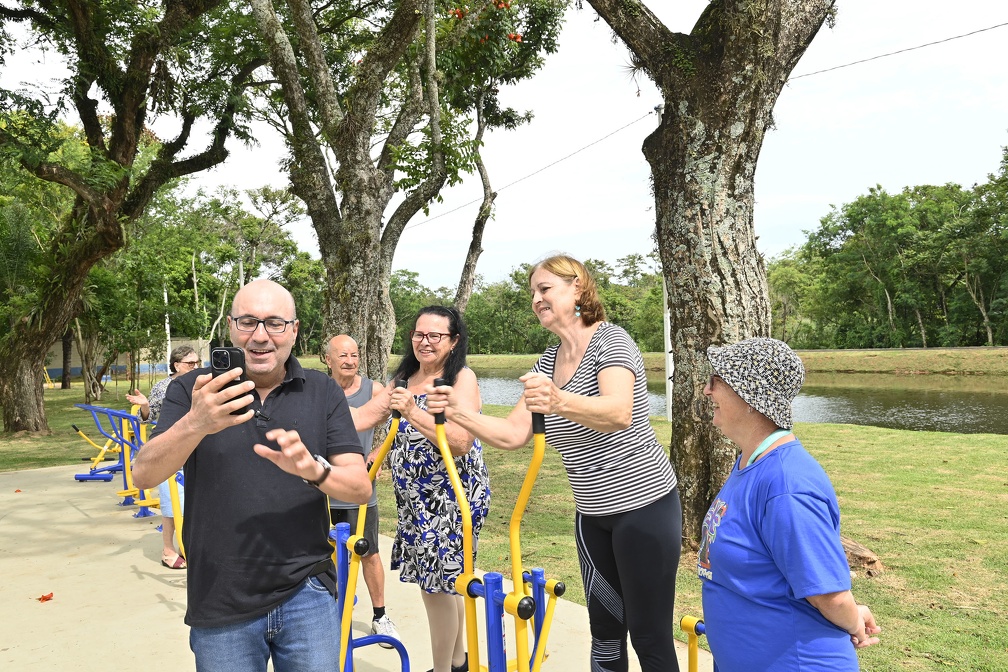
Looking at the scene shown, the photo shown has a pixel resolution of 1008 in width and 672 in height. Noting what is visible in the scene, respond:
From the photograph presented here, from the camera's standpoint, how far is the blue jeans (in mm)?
2012

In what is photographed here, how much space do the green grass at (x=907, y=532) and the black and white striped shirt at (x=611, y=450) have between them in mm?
2006

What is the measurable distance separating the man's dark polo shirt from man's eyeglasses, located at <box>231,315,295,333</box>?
7.3 inches

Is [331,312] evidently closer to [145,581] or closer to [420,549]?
[145,581]

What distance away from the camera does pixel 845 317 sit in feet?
167

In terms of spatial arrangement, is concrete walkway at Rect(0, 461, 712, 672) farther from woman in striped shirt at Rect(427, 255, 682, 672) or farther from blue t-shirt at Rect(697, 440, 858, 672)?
blue t-shirt at Rect(697, 440, 858, 672)

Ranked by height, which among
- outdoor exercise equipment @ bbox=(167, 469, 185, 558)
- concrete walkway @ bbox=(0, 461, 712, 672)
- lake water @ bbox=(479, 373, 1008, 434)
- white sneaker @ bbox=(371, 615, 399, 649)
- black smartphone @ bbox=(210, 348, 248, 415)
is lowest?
lake water @ bbox=(479, 373, 1008, 434)

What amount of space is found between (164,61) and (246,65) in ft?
4.45

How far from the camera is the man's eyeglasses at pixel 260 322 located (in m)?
2.04

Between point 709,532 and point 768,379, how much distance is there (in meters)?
0.44

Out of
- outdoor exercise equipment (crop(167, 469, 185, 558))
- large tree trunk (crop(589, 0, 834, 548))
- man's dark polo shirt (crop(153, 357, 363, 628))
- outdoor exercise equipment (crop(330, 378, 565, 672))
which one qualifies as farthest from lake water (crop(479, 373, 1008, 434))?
man's dark polo shirt (crop(153, 357, 363, 628))

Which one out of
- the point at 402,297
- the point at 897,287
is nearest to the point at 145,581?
the point at 897,287

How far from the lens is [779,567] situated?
1706 millimetres

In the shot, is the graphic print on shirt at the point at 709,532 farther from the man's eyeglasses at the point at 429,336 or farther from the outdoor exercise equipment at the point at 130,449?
the outdoor exercise equipment at the point at 130,449

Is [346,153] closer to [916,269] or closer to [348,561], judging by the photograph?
[348,561]
